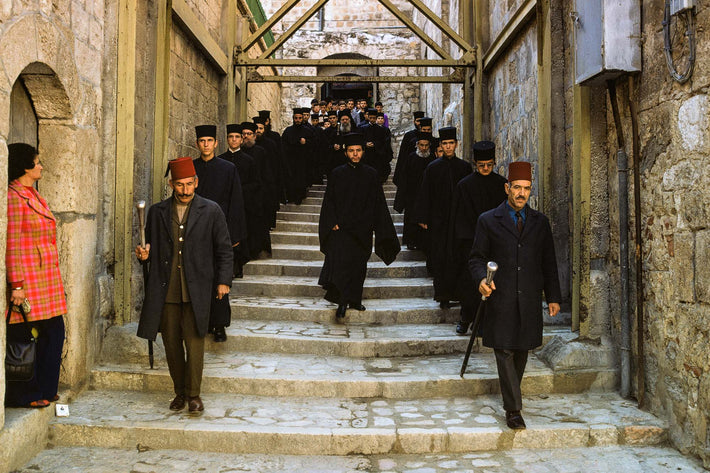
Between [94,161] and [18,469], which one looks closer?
[18,469]

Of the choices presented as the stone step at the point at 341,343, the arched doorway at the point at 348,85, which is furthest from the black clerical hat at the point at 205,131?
the arched doorway at the point at 348,85

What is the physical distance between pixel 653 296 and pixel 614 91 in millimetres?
1540

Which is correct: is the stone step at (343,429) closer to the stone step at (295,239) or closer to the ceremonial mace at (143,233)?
the ceremonial mace at (143,233)

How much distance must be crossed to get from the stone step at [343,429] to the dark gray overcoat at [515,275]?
582 millimetres

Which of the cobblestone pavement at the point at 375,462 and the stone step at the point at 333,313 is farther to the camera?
the stone step at the point at 333,313

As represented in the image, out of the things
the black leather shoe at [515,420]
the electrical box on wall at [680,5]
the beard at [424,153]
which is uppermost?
the electrical box on wall at [680,5]

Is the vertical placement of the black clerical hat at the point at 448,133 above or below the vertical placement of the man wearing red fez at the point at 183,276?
above

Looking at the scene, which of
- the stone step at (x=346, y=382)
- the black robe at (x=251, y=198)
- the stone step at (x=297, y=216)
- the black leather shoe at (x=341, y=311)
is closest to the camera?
the stone step at (x=346, y=382)

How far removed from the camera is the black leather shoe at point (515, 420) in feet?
13.7

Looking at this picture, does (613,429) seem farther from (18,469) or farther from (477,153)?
(18,469)

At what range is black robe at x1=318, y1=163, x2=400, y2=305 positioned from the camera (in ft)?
21.2

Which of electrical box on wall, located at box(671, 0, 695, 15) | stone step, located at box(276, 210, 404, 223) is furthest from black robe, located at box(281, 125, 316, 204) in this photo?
electrical box on wall, located at box(671, 0, 695, 15)

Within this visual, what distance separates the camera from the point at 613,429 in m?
4.20

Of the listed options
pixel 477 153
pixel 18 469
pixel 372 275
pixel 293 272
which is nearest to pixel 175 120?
pixel 293 272
